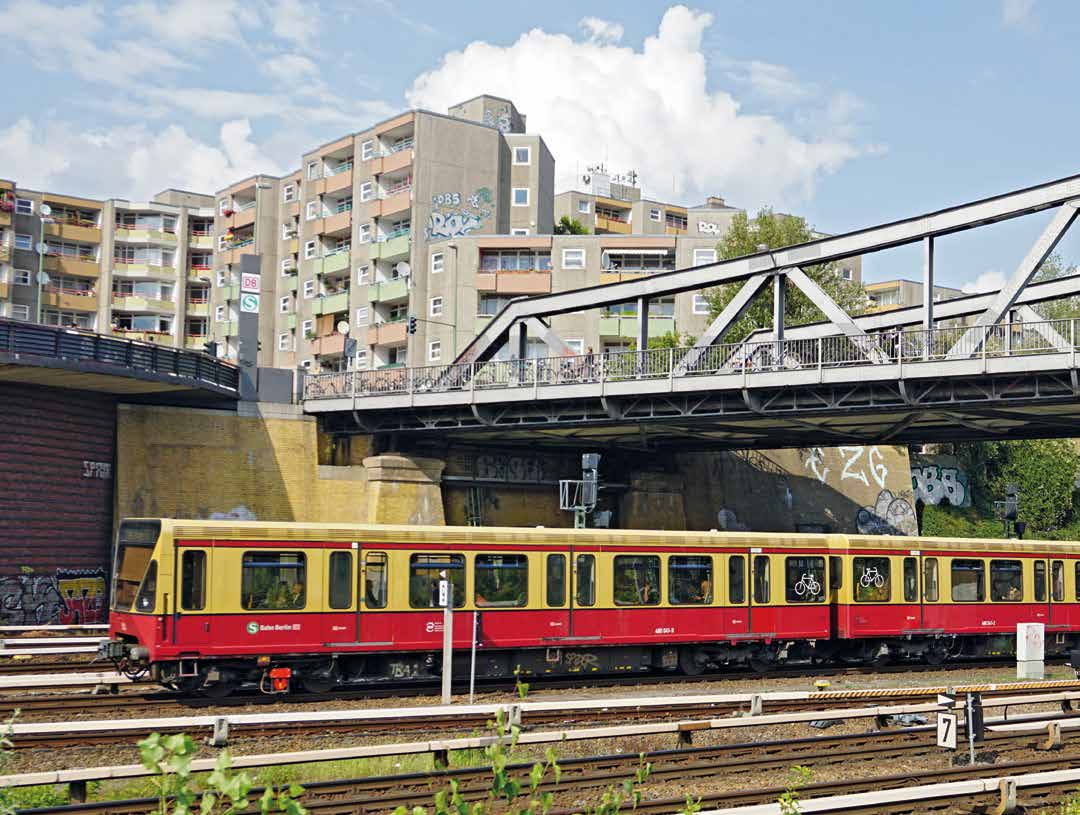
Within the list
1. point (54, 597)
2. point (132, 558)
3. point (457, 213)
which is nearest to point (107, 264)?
point (457, 213)

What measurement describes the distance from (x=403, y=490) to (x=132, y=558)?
79.9 ft

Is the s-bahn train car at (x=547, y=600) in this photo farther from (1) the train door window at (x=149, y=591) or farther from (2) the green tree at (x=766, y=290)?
(2) the green tree at (x=766, y=290)

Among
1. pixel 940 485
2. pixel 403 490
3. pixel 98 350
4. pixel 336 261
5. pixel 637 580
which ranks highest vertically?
pixel 336 261

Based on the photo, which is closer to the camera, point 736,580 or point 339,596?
point 339,596

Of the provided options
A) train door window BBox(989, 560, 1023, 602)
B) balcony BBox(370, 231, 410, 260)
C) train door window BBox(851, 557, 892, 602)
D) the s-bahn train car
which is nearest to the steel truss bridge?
train door window BBox(989, 560, 1023, 602)

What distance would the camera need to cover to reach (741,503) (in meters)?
53.3

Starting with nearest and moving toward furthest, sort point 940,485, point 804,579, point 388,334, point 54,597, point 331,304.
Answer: point 804,579 → point 54,597 → point 940,485 → point 388,334 → point 331,304

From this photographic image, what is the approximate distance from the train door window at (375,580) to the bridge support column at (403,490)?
21731 millimetres

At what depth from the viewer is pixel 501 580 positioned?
21766mm

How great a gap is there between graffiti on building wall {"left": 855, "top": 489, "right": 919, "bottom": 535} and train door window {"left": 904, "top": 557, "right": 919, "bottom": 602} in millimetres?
29924

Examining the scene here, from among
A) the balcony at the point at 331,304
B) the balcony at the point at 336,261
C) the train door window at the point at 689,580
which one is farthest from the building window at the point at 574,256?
the train door window at the point at 689,580

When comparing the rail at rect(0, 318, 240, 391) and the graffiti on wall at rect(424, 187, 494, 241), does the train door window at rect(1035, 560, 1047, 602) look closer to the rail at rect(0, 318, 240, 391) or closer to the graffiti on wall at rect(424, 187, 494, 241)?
the rail at rect(0, 318, 240, 391)

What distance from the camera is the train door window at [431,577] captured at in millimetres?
20953

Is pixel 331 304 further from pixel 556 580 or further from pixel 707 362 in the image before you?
pixel 556 580
